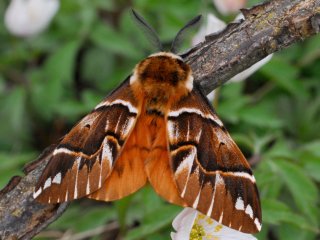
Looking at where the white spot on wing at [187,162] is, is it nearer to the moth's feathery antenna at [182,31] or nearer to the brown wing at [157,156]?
the brown wing at [157,156]

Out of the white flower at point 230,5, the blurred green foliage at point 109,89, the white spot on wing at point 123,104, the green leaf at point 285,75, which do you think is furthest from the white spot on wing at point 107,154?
the green leaf at point 285,75

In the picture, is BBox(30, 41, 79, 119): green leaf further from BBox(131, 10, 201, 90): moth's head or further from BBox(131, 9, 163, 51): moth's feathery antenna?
BBox(131, 10, 201, 90): moth's head

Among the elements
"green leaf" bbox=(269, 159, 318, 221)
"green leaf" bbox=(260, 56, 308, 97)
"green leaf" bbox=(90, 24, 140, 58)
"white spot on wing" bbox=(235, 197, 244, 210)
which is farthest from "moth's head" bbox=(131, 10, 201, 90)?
"green leaf" bbox=(90, 24, 140, 58)

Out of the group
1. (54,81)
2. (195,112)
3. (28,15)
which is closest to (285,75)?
(54,81)

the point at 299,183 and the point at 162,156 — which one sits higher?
the point at 162,156

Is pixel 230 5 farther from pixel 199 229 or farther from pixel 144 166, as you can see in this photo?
pixel 144 166

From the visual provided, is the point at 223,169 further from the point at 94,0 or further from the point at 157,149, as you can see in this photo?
the point at 94,0
